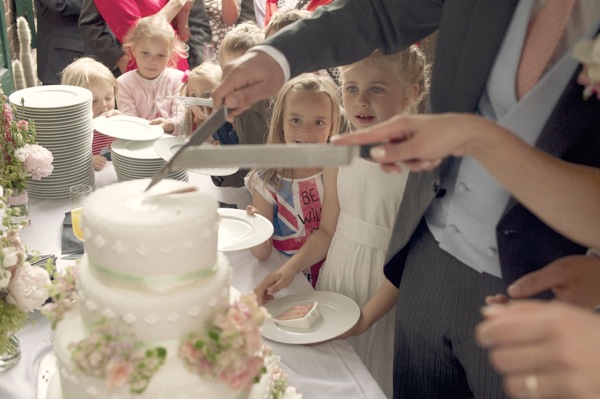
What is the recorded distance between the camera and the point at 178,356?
115cm

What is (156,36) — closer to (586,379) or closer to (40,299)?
(40,299)

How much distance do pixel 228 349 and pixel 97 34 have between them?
399cm

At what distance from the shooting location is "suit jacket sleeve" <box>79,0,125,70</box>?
4602 millimetres

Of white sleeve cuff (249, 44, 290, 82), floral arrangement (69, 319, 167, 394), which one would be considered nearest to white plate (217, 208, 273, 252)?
white sleeve cuff (249, 44, 290, 82)

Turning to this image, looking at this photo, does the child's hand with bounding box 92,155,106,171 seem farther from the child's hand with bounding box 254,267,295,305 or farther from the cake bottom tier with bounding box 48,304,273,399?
the cake bottom tier with bounding box 48,304,273,399

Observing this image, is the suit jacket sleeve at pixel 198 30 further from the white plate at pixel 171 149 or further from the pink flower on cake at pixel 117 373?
the pink flower on cake at pixel 117 373

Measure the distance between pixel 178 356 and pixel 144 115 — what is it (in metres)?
2.87

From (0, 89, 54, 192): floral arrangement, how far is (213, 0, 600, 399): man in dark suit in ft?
3.03

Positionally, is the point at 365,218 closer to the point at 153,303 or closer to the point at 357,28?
the point at 357,28

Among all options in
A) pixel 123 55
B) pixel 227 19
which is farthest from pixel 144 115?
pixel 227 19

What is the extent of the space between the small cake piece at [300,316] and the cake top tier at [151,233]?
677 millimetres

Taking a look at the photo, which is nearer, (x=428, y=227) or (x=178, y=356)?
(x=178, y=356)

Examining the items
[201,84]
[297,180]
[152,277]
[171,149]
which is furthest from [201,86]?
[152,277]

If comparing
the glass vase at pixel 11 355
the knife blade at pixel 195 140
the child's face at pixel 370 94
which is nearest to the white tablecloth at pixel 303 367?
the glass vase at pixel 11 355
